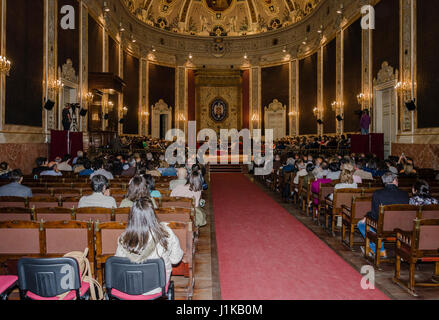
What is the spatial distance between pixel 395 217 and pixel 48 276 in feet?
14.0

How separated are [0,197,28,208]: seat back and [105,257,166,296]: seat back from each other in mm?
3200

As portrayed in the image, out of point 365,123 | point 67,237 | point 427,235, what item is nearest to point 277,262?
point 427,235

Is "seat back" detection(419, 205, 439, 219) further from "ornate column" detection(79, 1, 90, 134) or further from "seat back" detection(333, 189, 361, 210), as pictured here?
"ornate column" detection(79, 1, 90, 134)

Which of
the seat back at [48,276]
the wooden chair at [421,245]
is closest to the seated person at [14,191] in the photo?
the seat back at [48,276]

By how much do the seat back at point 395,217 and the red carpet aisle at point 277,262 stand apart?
0.78 m

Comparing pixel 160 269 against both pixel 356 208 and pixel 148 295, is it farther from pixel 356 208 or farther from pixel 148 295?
pixel 356 208

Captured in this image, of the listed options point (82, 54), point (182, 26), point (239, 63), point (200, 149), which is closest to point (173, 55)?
point (182, 26)

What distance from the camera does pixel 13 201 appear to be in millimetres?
4949

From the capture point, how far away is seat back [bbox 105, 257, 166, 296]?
2500 mm

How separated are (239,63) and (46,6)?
1676 centimetres

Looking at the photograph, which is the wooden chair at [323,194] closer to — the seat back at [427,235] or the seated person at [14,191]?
the seat back at [427,235]

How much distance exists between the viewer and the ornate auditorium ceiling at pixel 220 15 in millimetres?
23453

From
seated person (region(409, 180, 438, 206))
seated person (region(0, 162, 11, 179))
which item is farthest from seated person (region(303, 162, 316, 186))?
seated person (region(0, 162, 11, 179))

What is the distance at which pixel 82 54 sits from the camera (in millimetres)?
14148
